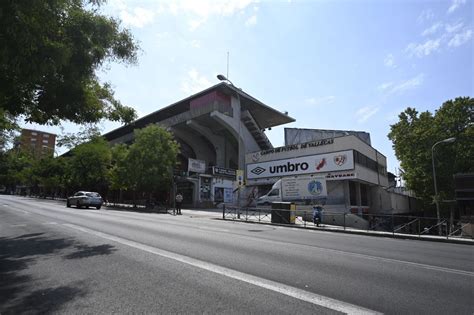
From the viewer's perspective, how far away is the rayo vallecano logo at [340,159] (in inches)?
1320

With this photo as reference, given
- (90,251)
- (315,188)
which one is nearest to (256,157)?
(315,188)

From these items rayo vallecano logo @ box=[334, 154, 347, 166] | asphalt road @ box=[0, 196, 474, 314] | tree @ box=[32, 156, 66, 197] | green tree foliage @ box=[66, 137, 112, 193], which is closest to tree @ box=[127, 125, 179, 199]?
green tree foliage @ box=[66, 137, 112, 193]

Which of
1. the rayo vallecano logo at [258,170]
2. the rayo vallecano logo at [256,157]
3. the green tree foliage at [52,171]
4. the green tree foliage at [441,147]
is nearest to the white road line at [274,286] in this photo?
the rayo vallecano logo at [258,170]

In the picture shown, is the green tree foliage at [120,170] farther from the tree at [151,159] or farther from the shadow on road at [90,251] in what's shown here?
the shadow on road at [90,251]

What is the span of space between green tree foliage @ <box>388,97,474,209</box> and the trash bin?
24031 mm

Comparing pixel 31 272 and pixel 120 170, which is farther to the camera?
pixel 120 170

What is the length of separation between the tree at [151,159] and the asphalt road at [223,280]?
25.5 m

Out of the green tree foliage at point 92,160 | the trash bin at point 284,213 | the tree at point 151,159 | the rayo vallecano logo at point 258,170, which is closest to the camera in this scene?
the trash bin at point 284,213

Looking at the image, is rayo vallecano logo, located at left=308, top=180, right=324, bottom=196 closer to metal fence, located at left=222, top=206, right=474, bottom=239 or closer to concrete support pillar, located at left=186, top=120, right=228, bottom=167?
metal fence, located at left=222, top=206, right=474, bottom=239

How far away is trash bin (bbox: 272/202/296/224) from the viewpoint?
20.0 metres

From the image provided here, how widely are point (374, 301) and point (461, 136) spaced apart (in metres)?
38.1

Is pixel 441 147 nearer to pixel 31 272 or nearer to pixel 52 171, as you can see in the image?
pixel 31 272

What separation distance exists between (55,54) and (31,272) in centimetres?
438

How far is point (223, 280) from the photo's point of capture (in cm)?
515
